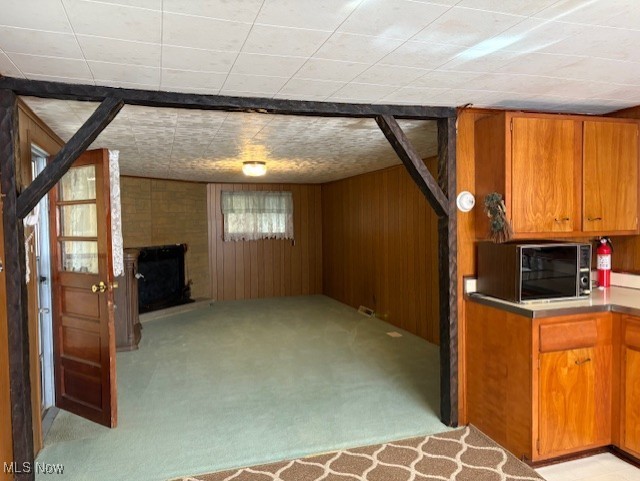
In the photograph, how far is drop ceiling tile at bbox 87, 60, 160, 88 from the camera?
205 cm

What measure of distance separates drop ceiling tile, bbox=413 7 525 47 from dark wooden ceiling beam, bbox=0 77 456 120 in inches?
38.2

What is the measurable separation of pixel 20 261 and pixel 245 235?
5.42 metres

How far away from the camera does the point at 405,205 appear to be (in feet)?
17.7

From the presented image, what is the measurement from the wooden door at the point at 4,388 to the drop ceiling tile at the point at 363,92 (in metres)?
1.88

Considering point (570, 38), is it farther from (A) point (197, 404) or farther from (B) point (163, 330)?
(B) point (163, 330)

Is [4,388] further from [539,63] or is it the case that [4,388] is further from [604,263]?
[604,263]

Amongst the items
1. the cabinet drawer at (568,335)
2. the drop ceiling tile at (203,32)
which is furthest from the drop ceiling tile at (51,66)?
the cabinet drawer at (568,335)

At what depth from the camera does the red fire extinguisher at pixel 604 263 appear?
3.14 m

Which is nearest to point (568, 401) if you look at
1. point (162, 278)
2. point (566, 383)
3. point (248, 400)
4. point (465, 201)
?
point (566, 383)

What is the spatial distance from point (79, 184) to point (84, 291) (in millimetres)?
755

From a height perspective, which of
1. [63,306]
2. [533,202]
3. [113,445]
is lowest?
[113,445]

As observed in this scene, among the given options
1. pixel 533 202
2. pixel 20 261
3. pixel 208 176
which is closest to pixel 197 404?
pixel 20 261

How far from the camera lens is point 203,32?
170 cm

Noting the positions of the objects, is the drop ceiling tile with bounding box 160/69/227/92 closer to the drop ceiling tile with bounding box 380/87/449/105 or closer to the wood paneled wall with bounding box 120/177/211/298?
the drop ceiling tile with bounding box 380/87/449/105
